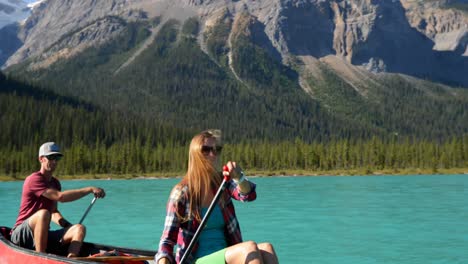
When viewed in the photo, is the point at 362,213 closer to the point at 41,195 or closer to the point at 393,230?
the point at 393,230

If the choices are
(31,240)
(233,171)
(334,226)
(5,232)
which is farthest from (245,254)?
(334,226)

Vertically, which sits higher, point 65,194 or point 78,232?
point 65,194

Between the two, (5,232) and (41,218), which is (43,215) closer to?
(41,218)

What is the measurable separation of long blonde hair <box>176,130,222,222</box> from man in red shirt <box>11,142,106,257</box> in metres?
4.15

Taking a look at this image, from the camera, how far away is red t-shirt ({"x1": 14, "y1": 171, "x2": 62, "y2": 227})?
1279 centimetres

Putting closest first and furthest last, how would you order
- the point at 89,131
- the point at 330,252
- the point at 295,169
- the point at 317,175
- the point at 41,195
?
the point at 41,195 < the point at 330,252 < the point at 317,175 < the point at 295,169 < the point at 89,131

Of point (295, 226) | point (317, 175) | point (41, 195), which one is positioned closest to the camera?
point (41, 195)

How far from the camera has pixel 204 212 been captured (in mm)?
9242

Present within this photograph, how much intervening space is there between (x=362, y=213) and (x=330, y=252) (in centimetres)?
1654

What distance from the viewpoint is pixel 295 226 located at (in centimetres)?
3397

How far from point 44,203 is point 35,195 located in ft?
0.81

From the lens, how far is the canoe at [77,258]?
493 inches

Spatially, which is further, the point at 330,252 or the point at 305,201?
the point at 305,201

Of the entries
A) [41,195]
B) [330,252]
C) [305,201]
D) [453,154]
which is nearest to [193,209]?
[41,195]
